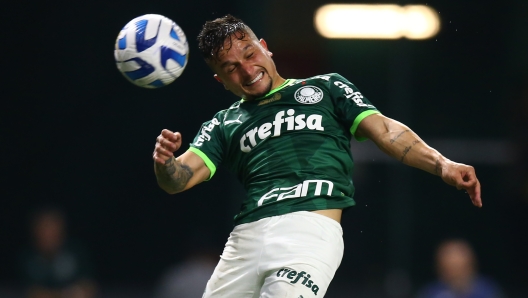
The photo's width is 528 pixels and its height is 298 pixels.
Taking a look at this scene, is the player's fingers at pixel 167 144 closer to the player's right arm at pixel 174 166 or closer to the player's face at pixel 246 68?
the player's right arm at pixel 174 166

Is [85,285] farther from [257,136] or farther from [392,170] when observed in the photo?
[257,136]

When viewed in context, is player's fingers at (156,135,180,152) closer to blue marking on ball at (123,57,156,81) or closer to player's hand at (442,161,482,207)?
blue marking on ball at (123,57,156,81)

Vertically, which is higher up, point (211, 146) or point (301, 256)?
A: point (211, 146)

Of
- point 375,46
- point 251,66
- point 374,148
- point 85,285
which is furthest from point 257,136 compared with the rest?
point 375,46

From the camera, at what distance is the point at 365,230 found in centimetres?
1041

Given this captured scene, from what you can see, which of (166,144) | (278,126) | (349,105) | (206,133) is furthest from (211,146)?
(349,105)

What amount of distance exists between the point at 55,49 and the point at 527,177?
642cm

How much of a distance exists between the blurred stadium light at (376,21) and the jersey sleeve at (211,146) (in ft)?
21.7

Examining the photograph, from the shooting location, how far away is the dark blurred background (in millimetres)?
10281

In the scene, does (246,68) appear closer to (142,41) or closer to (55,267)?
(142,41)

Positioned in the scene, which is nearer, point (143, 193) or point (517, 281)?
point (517, 281)

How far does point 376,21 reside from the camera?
10.9 meters

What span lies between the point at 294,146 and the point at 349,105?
14.0 inches

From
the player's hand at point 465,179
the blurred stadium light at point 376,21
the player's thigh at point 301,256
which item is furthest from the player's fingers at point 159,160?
the blurred stadium light at point 376,21
